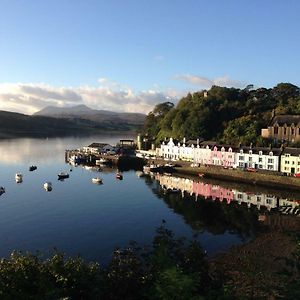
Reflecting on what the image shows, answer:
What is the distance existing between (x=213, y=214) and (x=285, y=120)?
125 feet

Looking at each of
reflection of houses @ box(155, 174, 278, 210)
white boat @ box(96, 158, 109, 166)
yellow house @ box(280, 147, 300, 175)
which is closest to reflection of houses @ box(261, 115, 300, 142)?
yellow house @ box(280, 147, 300, 175)

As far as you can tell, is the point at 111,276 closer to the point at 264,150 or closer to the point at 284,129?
the point at 264,150

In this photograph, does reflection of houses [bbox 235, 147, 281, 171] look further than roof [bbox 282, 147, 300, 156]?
Yes

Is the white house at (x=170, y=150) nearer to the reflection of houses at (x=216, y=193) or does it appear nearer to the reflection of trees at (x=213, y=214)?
the reflection of houses at (x=216, y=193)

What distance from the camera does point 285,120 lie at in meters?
71.3

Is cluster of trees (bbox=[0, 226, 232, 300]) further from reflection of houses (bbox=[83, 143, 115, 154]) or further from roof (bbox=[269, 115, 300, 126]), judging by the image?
reflection of houses (bbox=[83, 143, 115, 154])

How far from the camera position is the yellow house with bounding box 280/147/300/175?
5681 centimetres

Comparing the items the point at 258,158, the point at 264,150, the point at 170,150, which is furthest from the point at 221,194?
the point at 170,150

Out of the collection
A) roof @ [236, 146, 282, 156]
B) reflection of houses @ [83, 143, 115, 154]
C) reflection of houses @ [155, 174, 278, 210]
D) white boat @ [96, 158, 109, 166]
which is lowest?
reflection of houses @ [155, 174, 278, 210]

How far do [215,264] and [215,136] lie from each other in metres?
58.7

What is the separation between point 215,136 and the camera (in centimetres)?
8106

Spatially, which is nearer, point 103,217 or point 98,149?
point 103,217

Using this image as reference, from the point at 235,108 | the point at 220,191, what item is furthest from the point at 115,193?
the point at 235,108

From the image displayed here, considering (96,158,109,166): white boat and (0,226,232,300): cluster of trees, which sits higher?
(0,226,232,300): cluster of trees
